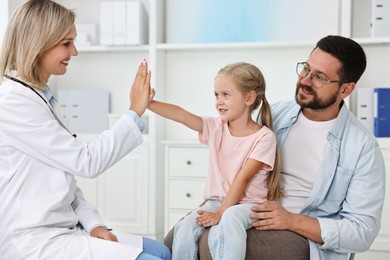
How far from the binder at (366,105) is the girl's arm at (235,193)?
175 cm

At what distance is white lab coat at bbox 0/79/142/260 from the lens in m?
1.54

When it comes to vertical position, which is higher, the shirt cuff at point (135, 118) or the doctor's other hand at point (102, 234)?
the shirt cuff at point (135, 118)

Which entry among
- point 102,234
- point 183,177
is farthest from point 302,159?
point 183,177

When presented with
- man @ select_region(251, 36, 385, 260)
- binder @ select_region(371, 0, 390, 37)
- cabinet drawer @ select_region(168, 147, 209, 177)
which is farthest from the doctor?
binder @ select_region(371, 0, 390, 37)

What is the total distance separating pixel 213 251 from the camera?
186 centimetres

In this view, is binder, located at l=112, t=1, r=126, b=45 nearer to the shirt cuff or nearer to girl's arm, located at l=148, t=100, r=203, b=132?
girl's arm, located at l=148, t=100, r=203, b=132

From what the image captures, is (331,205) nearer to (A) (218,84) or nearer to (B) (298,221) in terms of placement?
(B) (298,221)

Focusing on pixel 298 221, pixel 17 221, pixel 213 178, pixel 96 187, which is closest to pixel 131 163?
pixel 96 187

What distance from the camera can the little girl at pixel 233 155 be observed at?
1.95 meters

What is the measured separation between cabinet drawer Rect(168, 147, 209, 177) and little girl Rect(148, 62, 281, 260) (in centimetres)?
154

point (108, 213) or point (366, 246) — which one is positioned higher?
A: point (366, 246)

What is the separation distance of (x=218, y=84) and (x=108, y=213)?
217cm

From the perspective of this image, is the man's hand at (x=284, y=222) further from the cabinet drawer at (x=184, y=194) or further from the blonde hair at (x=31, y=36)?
the cabinet drawer at (x=184, y=194)

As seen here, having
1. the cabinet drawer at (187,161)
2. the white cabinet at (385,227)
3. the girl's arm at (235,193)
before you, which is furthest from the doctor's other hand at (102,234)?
the white cabinet at (385,227)
